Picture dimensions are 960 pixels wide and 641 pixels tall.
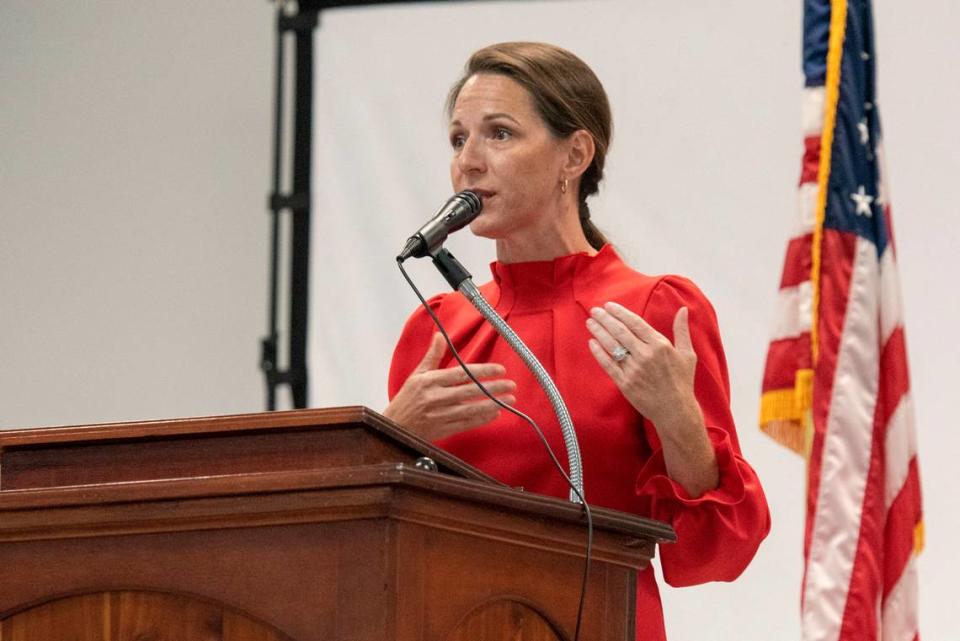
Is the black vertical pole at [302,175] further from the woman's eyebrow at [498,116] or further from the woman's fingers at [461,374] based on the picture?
the woman's fingers at [461,374]

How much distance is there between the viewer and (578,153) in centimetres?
223

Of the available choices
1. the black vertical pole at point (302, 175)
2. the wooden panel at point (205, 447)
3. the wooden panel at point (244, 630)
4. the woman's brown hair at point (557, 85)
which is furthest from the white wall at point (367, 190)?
the wooden panel at point (244, 630)

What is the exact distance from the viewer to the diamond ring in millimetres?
1738

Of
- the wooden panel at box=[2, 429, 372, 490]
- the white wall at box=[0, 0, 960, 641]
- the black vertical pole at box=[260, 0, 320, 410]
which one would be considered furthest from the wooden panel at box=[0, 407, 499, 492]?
the black vertical pole at box=[260, 0, 320, 410]

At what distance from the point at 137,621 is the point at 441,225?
0.65m

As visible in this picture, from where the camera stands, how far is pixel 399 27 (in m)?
3.63

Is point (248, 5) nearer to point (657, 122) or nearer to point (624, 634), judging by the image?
point (657, 122)

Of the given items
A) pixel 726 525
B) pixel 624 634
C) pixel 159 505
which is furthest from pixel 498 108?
pixel 159 505

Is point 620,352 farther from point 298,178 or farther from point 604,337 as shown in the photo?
point 298,178

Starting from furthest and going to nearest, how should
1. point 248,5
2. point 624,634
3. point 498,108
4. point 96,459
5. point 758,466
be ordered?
point 248,5, point 758,466, point 498,108, point 624,634, point 96,459

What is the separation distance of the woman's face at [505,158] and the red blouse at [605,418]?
0.09 meters

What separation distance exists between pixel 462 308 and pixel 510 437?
1.12ft

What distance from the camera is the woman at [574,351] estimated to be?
1.78m

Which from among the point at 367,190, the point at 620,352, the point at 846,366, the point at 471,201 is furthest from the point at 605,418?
the point at 367,190
